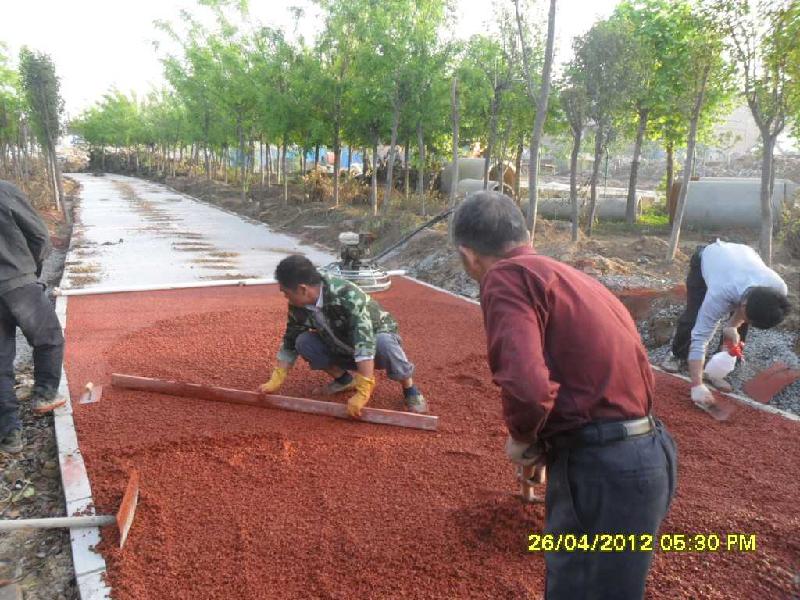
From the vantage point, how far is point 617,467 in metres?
1.66

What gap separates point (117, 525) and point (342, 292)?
1751 millimetres

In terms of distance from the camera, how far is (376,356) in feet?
13.2

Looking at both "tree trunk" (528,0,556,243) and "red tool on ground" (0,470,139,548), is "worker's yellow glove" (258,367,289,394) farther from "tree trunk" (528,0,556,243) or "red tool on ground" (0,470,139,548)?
"tree trunk" (528,0,556,243)

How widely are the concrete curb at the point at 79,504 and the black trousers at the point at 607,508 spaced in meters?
1.83

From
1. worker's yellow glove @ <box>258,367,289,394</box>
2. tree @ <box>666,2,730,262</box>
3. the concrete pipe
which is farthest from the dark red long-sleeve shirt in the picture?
the concrete pipe

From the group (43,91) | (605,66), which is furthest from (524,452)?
(43,91)

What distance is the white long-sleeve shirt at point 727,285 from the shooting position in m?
3.93

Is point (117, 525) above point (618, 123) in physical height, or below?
below

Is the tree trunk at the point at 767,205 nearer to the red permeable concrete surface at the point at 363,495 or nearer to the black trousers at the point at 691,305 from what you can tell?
the black trousers at the point at 691,305

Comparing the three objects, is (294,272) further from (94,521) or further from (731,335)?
(731,335)

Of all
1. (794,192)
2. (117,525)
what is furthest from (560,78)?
(117,525)

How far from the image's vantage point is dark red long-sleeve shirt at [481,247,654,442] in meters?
1.56

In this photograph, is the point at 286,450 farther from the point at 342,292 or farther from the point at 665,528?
the point at 665,528

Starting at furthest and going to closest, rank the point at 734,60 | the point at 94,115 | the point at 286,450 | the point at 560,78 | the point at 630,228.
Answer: the point at 94,115 < the point at 630,228 < the point at 560,78 < the point at 734,60 < the point at 286,450
